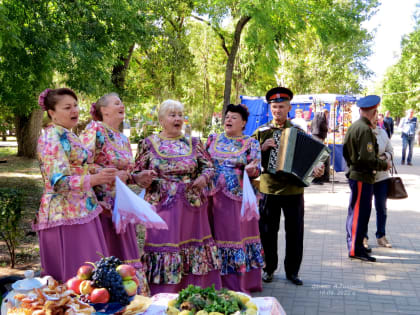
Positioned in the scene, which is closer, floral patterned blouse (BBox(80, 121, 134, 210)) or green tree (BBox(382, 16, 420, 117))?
floral patterned blouse (BBox(80, 121, 134, 210))

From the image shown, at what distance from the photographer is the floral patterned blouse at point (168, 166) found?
423cm

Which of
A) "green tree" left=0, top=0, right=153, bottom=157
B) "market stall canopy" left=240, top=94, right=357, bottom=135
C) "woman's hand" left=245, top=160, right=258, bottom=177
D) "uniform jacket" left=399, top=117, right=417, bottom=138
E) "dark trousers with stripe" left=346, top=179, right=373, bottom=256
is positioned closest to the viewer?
"woman's hand" left=245, top=160, right=258, bottom=177

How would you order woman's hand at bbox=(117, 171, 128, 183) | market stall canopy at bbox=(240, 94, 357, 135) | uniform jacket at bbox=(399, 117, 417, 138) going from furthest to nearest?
1. uniform jacket at bbox=(399, 117, 417, 138)
2. market stall canopy at bbox=(240, 94, 357, 135)
3. woman's hand at bbox=(117, 171, 128, 183)

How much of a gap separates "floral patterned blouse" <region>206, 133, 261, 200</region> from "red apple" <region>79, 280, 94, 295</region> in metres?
2.27

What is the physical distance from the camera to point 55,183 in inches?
121

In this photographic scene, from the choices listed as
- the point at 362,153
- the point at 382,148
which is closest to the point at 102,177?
the point at 362,153

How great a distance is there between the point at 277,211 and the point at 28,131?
1582 cm

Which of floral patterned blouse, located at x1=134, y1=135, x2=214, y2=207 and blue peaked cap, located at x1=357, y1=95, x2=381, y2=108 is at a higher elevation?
blue peaked cap, located at x1=357, y1=95, x2=381, y2=108

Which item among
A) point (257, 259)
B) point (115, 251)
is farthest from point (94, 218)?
point (257, 259)

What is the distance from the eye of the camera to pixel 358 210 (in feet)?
19.5

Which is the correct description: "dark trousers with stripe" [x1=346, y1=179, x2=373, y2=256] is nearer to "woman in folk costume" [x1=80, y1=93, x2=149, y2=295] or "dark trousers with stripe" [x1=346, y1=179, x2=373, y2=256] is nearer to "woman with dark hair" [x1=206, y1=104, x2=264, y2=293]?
"woman with dark hair" [x1=206, y1=104, x2=264, y2=293]

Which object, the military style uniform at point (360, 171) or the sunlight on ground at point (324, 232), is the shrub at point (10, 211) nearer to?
the military style uniform at point (360, 171)

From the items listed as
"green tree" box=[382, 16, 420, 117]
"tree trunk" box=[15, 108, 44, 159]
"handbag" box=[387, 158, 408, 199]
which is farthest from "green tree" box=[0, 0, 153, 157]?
"green tree" box=[382, 16, 420, 117]

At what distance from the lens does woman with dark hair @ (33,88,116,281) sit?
3.12 m
